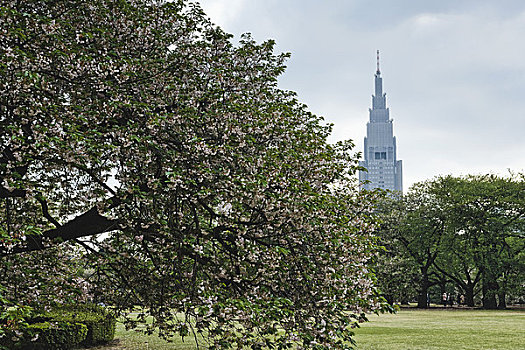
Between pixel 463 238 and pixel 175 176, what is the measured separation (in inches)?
1603

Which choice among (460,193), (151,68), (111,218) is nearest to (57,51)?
(151,68)

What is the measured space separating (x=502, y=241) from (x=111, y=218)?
4109 centimetres

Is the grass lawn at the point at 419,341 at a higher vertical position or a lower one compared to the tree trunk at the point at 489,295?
lower

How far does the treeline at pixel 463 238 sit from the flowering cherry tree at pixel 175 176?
3167cm

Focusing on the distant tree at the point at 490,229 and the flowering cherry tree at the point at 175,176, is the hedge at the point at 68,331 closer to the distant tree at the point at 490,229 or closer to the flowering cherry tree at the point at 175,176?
the flowering cherry tree at the point at 175,176

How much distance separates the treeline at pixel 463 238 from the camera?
4016cm

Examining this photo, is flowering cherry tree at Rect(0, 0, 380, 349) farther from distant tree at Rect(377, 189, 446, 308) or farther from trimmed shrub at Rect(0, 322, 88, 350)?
distant tree at Rect(377, 189, 446, 308)

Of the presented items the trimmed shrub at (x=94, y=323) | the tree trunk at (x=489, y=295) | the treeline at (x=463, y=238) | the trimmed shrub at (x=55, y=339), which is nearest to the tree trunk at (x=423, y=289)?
the treeline at (x=463, y=238)

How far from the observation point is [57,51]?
6410mm

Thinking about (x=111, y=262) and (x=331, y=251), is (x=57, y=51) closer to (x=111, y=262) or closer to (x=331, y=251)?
(x=111, y=262)

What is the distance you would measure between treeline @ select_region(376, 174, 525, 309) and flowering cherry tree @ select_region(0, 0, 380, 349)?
3167 cm

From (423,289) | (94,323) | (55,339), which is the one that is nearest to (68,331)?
(55,339)

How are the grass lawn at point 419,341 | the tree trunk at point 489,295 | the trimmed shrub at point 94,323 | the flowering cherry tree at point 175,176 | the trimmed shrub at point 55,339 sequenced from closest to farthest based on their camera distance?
1. the flowering cherry tree at point 175,176
2. the trimmed shrub at point 55,339
3. the trimmed shrub at point 94,323
4. the grass lawn at point 419,341
5. the tree trunk at point 489,295

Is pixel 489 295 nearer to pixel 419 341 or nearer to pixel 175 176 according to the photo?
pixel 419 341
